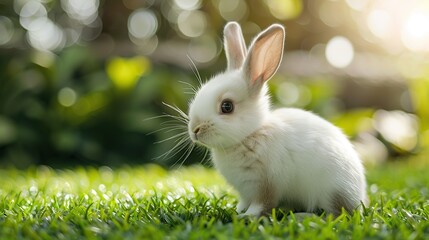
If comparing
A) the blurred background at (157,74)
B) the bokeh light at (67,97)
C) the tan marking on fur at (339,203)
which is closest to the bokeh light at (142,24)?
the blurred background at (157,74)

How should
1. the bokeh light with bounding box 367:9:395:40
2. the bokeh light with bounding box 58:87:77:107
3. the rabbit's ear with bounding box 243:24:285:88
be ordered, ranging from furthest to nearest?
the bokeh light with bounding box 367:9:395:40 → the bokeh light with bounding box 58:87:77:107 → the rabbit's ear with bounding box 243:24:285:88

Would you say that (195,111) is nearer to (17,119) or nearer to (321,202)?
(321,202)

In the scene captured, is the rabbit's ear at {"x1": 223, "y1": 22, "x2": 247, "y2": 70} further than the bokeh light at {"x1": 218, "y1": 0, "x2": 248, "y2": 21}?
No

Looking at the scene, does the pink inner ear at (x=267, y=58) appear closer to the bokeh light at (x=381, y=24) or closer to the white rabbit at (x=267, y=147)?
the white rabbit at (x=267, y=147)

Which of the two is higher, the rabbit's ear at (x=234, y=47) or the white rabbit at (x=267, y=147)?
the rabbit's ear at (x=234, y=47)

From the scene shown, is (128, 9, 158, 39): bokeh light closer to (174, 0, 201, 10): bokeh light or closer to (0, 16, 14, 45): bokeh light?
(174, 0, 201, 10): bokeh light

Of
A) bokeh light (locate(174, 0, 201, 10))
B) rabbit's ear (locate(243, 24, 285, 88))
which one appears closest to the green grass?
rabbit's ear (locate(243, 24, 285, 88))
